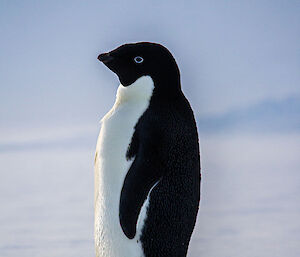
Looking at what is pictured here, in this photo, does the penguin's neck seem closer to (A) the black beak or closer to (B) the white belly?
(B) the white belly

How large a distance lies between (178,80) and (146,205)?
Answer: 0.80 metres

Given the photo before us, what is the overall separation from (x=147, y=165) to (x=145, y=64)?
2.09 feet

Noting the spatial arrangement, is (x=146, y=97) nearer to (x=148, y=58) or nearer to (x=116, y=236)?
(x=148, y=58)

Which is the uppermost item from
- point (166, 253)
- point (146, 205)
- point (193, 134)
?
point (193, 134)

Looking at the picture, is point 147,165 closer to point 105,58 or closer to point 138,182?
point 138,182

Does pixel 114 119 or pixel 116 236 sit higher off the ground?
pixel 114 119

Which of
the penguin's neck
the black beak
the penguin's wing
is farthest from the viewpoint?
the black beak

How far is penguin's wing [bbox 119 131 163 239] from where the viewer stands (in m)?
3.90

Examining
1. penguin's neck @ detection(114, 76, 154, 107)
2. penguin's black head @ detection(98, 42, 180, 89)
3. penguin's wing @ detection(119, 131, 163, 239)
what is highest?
penguin's black head @ detection(98, 42, 180, 89)

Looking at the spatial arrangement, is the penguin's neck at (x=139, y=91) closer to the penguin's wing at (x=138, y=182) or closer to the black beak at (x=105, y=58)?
the black beak at (x=105, y=58)

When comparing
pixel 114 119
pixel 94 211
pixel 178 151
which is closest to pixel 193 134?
pixel 178 151

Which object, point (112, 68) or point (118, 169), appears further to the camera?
point (112, 68)

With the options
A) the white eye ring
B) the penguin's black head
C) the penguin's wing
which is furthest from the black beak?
the penguin's wing

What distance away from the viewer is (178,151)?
4.06m
